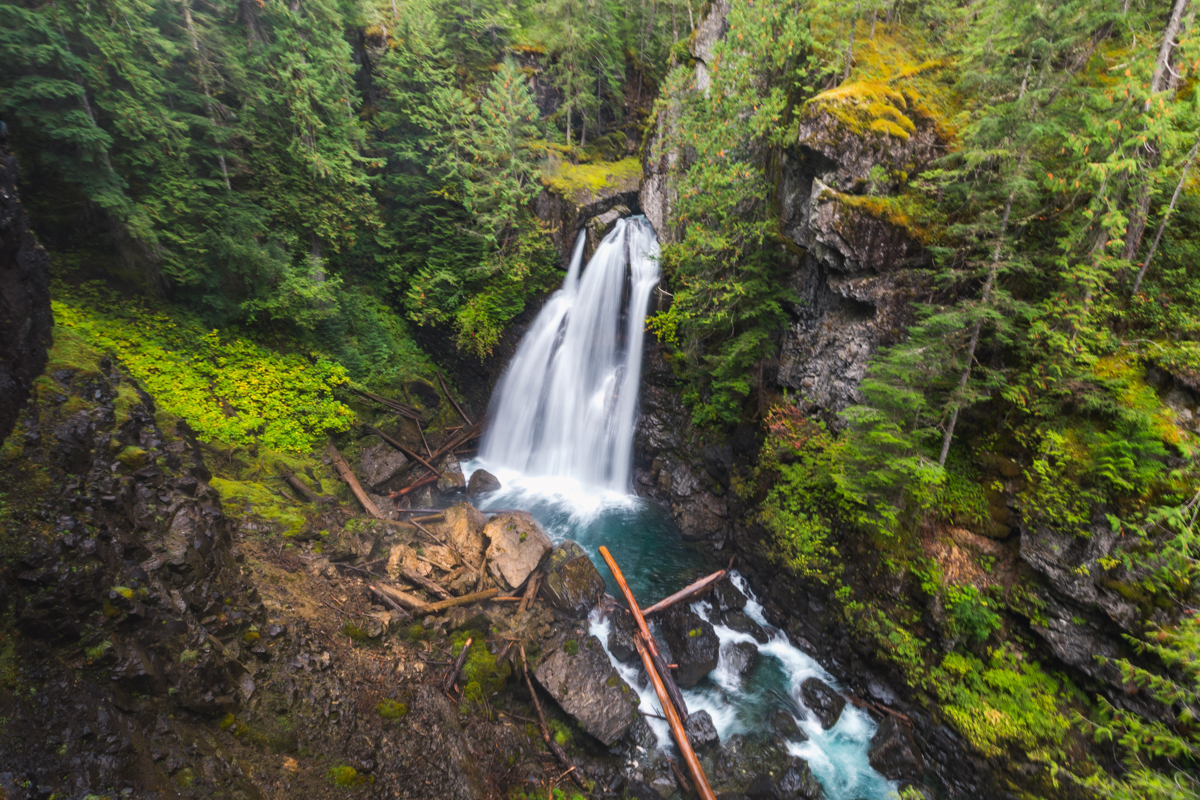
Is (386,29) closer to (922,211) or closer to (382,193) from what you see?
(382,193)

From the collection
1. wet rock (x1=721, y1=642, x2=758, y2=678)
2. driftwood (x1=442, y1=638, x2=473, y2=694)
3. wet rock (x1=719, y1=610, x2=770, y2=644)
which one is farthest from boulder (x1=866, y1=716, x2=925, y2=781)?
driftwood (x1=442, y1=638, x2=473, y2=694)

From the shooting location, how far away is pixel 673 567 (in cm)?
1109

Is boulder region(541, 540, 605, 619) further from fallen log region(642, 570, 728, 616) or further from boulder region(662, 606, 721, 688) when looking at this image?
boulder region(662, 606, 721, 688)

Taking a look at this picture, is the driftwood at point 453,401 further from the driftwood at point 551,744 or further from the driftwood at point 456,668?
the driftwood at point 551,744

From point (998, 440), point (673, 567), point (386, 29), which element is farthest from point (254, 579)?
point (386, 29)

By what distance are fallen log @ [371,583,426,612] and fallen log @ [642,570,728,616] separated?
4.54 metres

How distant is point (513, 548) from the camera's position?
9.52 m

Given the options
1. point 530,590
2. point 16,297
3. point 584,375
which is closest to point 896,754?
point 530,590

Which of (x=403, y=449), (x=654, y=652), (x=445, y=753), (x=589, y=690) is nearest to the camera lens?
(x=445, y=753)

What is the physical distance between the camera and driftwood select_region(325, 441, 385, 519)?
35.3 ft

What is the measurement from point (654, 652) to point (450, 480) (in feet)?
25.6

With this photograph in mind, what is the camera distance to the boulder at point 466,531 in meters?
9.52

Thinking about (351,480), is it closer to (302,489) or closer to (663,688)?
(302,489)

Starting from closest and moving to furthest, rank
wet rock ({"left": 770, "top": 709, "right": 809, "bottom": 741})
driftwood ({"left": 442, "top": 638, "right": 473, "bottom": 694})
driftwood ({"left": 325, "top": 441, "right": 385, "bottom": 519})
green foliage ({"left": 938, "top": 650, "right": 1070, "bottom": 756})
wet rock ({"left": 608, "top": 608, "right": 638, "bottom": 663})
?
green foliage ({"left": 938, "top": 650, "right": 1070, "bottom": 756}), driftwood ({"left": 442, "top": 638, "right": 473, "bottom": 694}), wet rock ({"left": 770, "top": 709, "right": 809, "bottom": 741}), wet rock ({"left": 608, "top": 608, "right": 638, "bottom": 663}), driftwood ({"left": 325, "top": 441, "right": 385, "bottom": 519})
